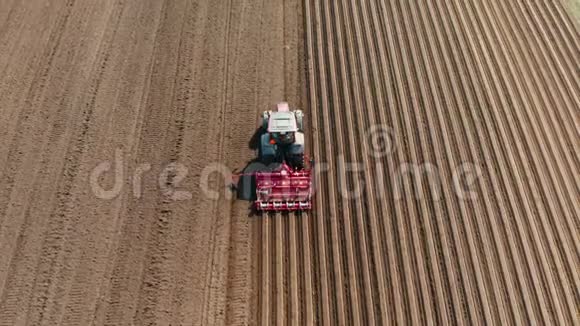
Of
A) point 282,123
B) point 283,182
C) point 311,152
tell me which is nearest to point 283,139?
point 282,123

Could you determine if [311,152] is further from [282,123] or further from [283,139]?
[282,123]

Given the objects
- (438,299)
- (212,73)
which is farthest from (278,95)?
(438,299)

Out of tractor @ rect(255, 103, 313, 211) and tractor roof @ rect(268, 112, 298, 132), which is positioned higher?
tractor roof @ rect(268, 112, 298, 132)

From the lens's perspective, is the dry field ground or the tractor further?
the tractor

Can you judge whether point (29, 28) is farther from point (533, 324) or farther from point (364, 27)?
point (533, 324)

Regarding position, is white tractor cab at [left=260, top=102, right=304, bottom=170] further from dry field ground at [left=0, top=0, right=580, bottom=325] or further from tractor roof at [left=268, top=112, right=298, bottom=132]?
dry field ground at [left=0, top=0, right=580, bottom=325]

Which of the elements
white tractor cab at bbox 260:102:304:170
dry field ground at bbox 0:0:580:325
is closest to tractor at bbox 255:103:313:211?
white tractor cab at bbox 260:102:304:170
